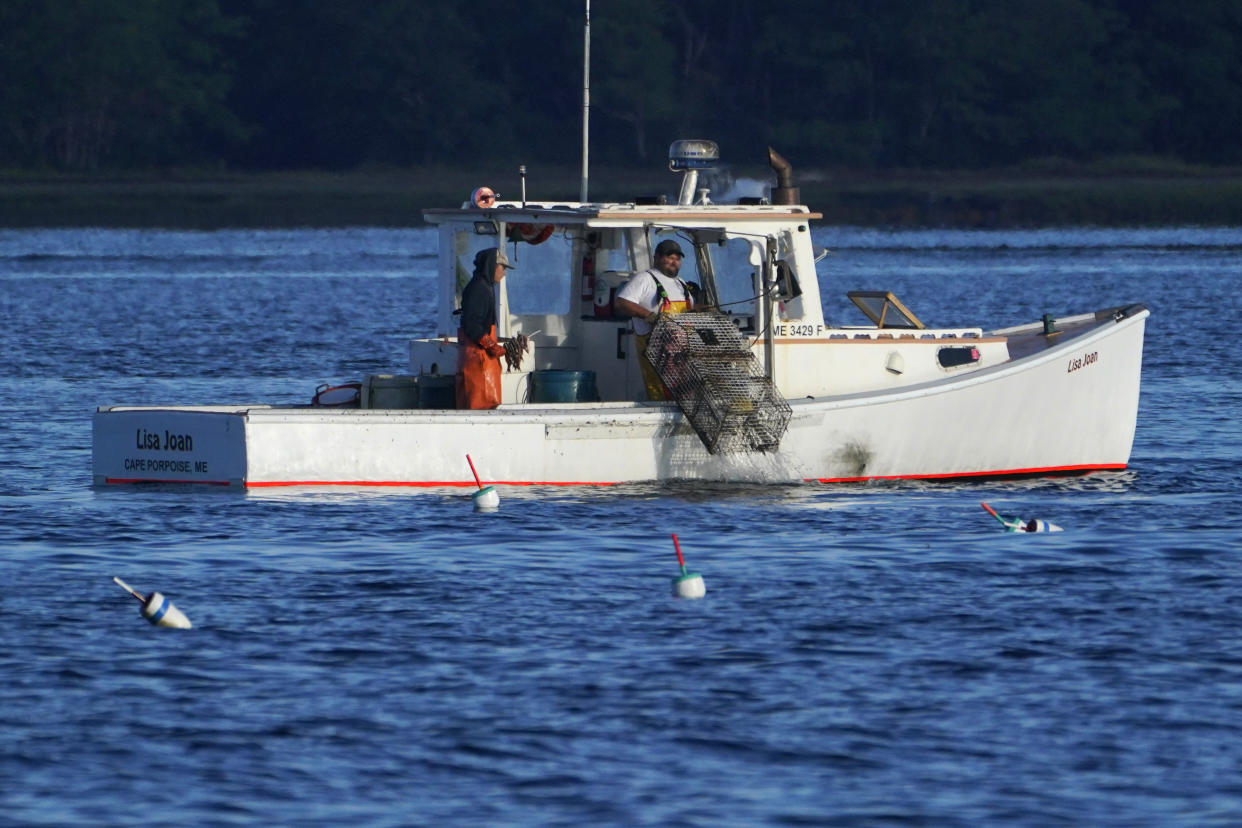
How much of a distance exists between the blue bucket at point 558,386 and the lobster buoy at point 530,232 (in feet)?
3.91

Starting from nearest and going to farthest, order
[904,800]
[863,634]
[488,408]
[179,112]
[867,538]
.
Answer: [904,800] < [863,634] < [867,538] < [488,408] < [179,112]

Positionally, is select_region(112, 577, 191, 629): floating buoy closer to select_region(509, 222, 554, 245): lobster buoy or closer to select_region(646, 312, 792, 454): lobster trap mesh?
select_region(646, 312, 792, 454): lobster trap mesh

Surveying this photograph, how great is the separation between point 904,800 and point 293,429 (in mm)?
7309

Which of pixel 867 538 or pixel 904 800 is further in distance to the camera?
pixel 867 538

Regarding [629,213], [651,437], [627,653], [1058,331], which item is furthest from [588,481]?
[1058,331]

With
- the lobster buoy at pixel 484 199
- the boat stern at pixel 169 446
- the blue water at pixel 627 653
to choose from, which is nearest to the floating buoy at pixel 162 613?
the blue water at pixel 627 653

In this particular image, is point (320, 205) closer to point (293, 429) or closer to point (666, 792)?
point (293, 429)

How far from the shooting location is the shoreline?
8600cm

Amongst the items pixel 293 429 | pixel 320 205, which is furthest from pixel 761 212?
pixel 320 205

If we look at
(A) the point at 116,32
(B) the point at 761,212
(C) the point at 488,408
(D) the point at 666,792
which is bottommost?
(D) the point at 666,792

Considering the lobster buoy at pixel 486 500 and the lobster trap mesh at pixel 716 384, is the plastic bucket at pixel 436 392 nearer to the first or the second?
the lobster buoy at pixel 486 500

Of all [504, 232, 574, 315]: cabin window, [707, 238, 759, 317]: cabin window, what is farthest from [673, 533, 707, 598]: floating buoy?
[504, 232, 574, 315]: cabin window

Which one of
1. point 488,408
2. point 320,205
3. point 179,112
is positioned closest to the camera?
point 488,408

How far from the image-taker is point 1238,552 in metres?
15.1
